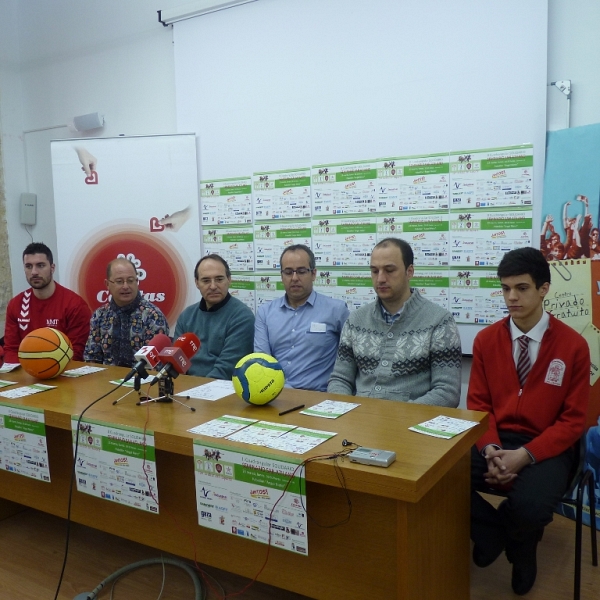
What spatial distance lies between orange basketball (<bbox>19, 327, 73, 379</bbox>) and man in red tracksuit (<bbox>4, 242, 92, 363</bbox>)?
44.1 inches

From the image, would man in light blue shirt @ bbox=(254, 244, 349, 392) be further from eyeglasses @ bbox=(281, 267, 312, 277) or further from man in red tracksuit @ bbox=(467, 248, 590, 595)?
man in red tracksuit @ bbox=(467, 248, 590, 595)

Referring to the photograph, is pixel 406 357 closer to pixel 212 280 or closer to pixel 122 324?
pixel 212 280

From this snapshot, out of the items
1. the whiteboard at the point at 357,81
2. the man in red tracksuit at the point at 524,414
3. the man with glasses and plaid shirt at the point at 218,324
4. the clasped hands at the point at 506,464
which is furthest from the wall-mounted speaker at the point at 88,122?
the clasped hands at the point at 506,464

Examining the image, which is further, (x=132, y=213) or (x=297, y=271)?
(x=132, y=213)

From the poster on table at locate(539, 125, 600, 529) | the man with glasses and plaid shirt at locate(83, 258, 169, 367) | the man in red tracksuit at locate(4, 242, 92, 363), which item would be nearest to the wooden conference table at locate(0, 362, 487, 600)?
the man with glasses and plaid shirt at locate(83, 258, 169, 367)

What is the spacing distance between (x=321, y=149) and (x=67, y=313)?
1.86 m

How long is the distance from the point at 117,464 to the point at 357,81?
8.11ft

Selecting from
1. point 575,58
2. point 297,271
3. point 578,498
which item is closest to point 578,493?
point 578,498

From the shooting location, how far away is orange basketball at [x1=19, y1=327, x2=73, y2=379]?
2.24 m

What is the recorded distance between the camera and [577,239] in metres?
2.59

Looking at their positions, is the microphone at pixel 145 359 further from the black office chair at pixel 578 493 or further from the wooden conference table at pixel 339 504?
the black office chair at pixel 578 493

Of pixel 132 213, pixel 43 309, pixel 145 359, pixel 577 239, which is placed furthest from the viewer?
pixel 132 213

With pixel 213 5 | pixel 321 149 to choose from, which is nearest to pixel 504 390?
pixel 321 149

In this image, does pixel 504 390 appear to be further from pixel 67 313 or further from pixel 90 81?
pixel 90 81
